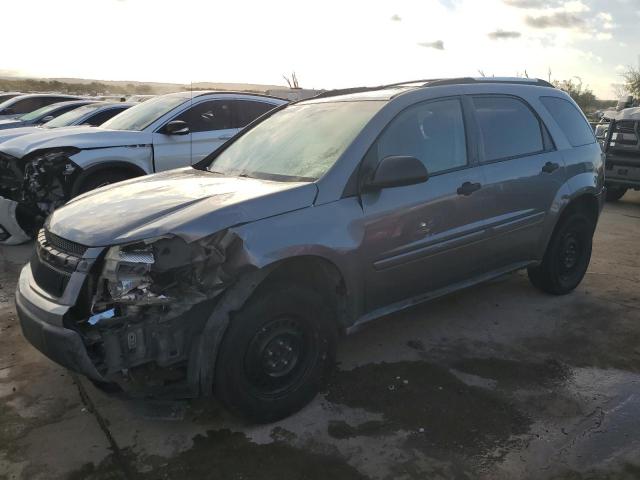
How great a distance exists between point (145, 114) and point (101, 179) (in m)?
1.27

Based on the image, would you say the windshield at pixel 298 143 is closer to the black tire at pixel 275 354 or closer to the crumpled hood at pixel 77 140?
the black tire at pixel 275 354

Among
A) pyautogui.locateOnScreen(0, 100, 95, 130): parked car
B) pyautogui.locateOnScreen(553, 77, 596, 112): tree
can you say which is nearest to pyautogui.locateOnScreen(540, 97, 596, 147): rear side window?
pyautogui.locateOnScreen(0, 100, 95, 130): parked car

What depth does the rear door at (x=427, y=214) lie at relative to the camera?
3479mm

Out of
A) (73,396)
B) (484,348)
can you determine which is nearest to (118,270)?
(73,396)

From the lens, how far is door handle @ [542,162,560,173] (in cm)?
456

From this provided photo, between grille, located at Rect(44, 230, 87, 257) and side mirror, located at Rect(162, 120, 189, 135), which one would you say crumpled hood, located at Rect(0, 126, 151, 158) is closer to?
side mirror, located at Rect(162, 120, 189, 135)

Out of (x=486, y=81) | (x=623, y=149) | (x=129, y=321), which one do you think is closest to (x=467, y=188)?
(x=486, y=81)

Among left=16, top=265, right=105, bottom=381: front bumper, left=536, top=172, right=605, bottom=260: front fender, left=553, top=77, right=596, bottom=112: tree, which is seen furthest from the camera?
left=553, top=77, right=596, bottom=112: tree

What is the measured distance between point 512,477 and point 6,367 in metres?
3.37

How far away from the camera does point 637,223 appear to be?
28.7ft

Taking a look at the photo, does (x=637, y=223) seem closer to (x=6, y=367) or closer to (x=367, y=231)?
(x=367, y=231)

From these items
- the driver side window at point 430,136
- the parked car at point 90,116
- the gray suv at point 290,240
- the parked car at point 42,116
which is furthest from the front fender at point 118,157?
the parked car at point 42,116

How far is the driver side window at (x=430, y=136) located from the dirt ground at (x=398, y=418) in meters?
1.40

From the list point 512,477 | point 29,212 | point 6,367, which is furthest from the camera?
point 29,212
